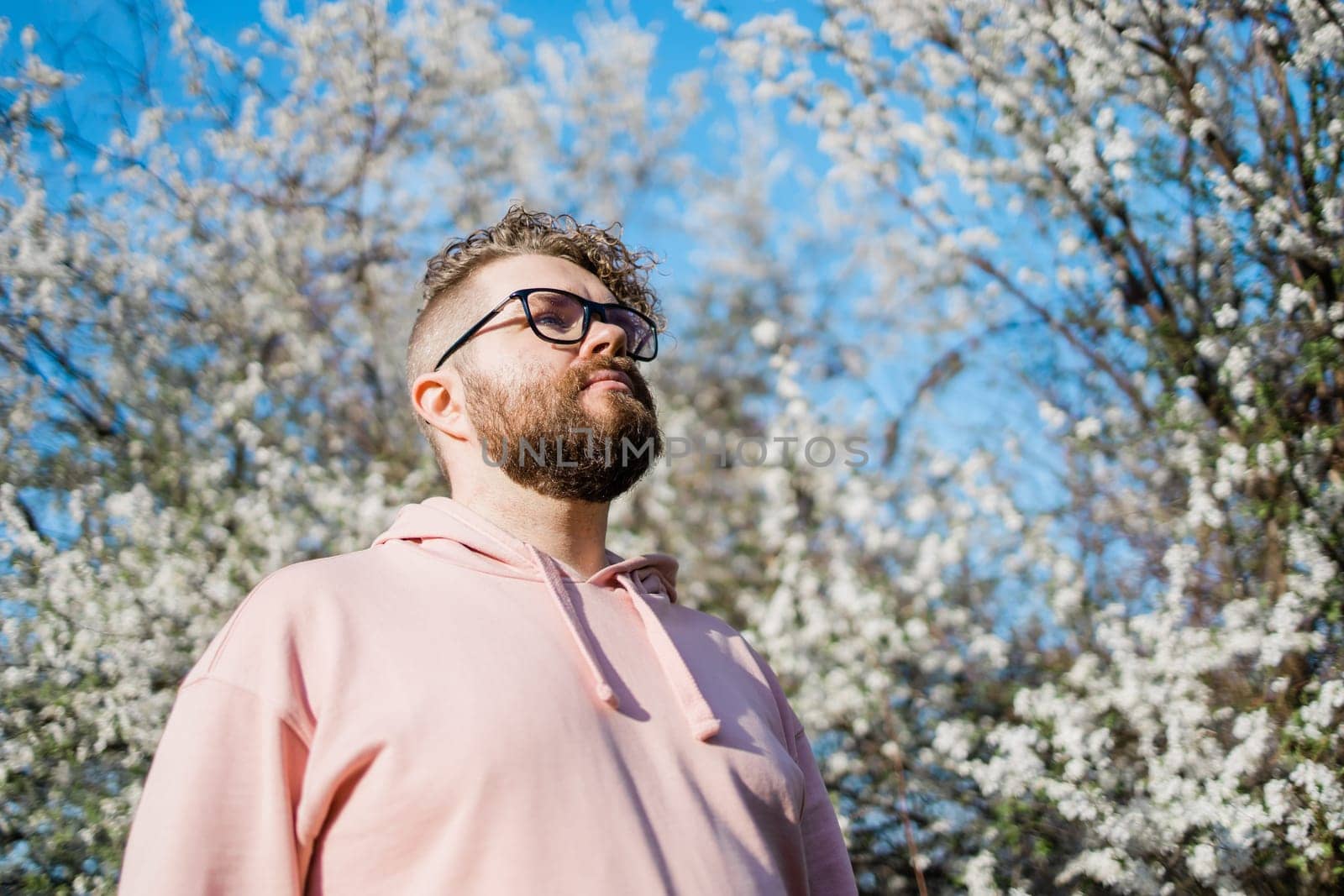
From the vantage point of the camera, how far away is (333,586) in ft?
4.38

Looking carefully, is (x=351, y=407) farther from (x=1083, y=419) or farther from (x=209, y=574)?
(x=1083, y=419)

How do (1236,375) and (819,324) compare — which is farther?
(819,324)

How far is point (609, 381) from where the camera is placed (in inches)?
67.0

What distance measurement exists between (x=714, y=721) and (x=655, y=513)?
4.16m

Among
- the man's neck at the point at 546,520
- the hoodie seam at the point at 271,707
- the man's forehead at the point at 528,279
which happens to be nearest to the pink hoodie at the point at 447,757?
the hoodie seam at the point at 271,707

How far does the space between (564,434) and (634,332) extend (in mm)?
337

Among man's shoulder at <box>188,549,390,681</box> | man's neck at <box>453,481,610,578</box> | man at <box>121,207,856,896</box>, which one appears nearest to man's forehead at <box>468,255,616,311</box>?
man at <box>121,207,856,896</box>

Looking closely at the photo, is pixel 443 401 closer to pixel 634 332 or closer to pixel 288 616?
pixel 634 332

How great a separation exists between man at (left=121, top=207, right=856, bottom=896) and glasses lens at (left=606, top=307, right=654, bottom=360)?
10 millimetres

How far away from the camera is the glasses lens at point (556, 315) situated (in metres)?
1.74

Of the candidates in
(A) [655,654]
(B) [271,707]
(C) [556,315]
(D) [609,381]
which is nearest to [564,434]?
(D) [609,381]

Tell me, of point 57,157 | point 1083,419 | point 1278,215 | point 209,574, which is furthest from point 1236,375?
point 57,157

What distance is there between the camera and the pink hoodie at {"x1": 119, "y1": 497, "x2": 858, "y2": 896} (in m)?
1.14

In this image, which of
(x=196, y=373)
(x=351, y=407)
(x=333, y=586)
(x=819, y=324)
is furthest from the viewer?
(x=819, y=324)
